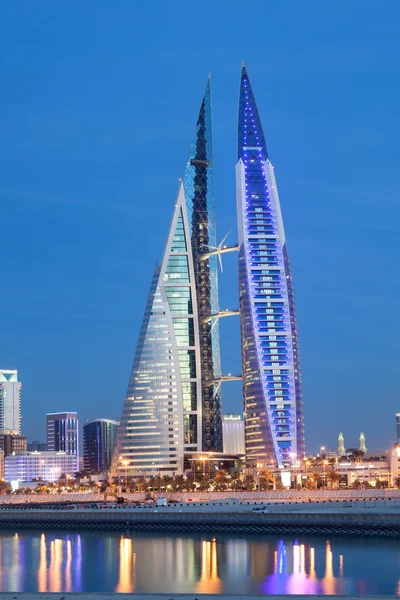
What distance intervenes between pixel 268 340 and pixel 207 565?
11410 cm

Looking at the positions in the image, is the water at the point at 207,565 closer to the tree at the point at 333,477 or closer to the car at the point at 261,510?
the car at the point at 261,510

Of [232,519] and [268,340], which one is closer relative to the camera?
[232,519]

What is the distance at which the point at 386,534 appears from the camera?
3674 inches

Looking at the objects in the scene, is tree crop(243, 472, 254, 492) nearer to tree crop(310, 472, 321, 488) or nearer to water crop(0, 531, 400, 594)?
tree crop(310, 472, 321, 488)

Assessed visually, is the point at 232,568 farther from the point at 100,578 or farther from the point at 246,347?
the point at 246,347

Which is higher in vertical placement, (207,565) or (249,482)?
(249,482)

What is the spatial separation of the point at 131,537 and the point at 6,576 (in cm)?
2996

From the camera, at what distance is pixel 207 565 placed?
79.7 meters

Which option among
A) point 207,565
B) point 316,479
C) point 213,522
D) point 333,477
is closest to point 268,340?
point 316,479

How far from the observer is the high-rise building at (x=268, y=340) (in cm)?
19088

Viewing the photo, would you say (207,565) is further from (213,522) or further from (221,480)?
(221,480)

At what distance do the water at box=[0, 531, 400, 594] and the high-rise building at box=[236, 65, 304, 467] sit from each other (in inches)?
3426

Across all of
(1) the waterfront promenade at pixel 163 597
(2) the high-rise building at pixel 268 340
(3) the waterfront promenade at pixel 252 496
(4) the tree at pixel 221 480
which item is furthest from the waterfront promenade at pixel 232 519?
(2) the high-rise building at pixel 268 340

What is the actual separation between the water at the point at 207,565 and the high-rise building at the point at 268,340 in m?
87.0
